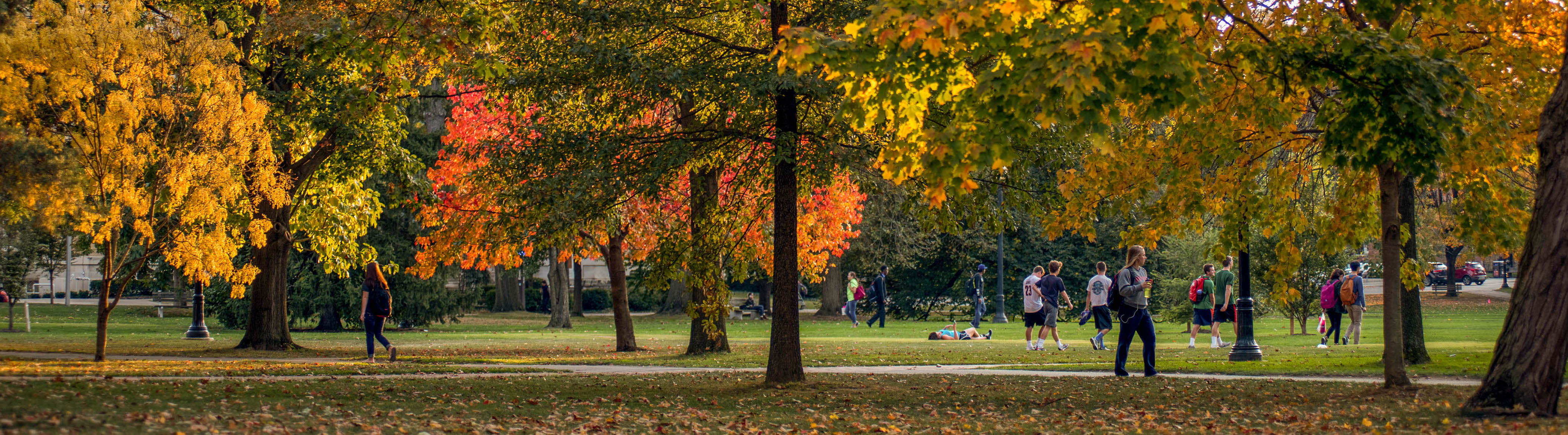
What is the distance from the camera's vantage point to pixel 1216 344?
18719 mm

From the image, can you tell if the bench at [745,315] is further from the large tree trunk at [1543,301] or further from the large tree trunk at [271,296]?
the large tree trunk at [1543,301]

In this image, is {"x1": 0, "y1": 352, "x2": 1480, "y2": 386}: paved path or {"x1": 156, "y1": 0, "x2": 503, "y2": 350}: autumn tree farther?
{"x1": 0, "y1": 352, "x2": 1480, "y2": 386}: paved path

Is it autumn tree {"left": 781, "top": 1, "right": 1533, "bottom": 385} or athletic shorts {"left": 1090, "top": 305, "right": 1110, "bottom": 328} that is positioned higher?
autumn tree {"left": 781, "top": 1, "right": 1533, "bottom": 385}

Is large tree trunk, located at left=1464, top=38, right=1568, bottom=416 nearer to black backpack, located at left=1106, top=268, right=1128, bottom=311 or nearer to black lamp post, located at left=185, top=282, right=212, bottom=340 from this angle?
black backpack, located at left=1106, top=268, right=1128, bottom=311

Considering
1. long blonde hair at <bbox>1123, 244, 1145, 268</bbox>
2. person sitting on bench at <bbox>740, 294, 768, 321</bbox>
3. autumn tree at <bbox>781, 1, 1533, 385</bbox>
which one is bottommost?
person sitting on bench at <bbox>740, 294, 768, 321</bbox>

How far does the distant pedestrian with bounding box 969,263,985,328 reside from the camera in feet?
91.5

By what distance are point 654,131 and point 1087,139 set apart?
4312 mm

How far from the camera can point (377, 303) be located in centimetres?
1534

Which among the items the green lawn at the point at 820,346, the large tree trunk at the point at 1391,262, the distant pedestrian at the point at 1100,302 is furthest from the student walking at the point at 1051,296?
the large tree trunk at the point at 1391,262

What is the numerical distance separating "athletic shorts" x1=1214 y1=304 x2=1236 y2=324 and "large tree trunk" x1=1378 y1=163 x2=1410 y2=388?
7826mm

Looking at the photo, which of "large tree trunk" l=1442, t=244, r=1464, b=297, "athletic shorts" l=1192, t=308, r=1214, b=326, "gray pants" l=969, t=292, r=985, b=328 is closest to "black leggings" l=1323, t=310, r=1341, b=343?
"athletic shorts" l=1192, t=308, r=1214, b=326

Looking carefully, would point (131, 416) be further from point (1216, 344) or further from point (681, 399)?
point (1216, 344)

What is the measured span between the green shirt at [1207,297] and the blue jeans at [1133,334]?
6.39 metres

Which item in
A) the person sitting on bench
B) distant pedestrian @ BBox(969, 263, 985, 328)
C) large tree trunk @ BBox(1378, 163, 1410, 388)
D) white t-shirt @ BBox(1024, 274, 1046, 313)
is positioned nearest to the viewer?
large tree trunk @ BBox(1378, 163, 1410, 388)
